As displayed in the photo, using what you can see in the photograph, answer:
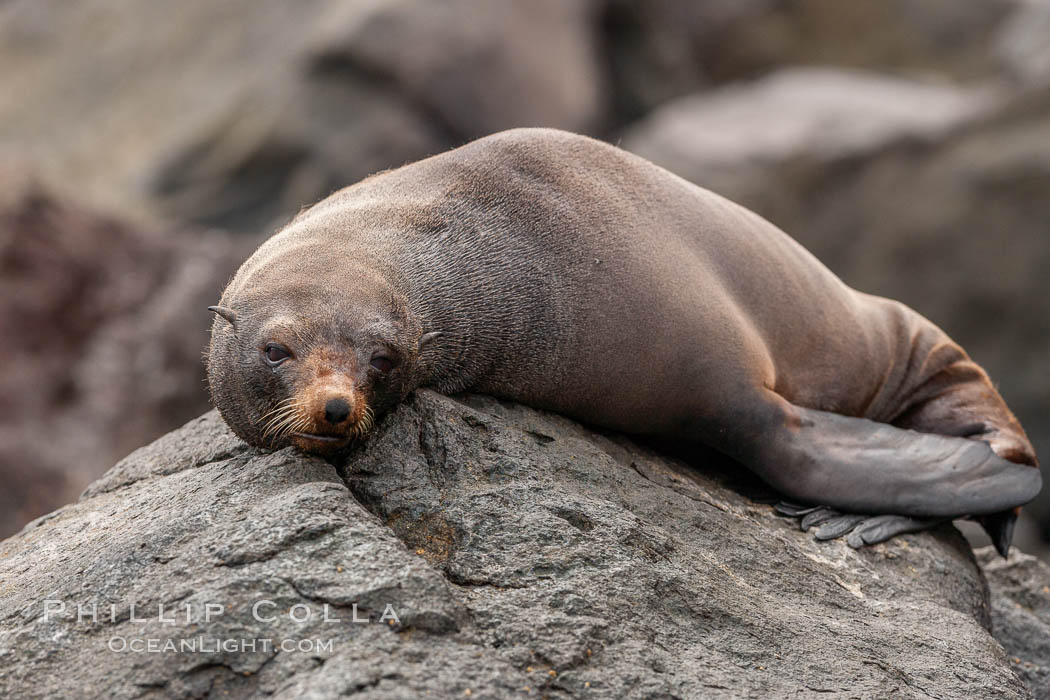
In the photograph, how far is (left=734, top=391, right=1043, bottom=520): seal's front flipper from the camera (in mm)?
5926

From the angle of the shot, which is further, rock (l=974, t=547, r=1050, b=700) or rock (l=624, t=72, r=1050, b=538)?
rock (l=624, t=72, r=1050, b=538)

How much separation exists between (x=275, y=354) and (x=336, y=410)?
1.56 ft

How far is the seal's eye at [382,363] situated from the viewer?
482cm

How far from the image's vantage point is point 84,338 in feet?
38.2

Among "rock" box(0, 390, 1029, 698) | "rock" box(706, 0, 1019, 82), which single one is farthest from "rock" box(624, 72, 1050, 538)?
"rock" box(0, 390, 1029, 698)

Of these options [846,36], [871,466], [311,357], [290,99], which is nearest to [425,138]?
[290,99]

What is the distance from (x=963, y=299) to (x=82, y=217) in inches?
368

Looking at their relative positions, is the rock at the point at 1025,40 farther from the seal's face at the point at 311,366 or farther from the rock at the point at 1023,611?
the seal's face at the point at 311,366

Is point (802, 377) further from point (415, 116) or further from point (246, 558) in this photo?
point (415, 116)

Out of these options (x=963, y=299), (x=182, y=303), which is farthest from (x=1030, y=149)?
(x=182, y=303)

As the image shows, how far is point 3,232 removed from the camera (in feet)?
38.8

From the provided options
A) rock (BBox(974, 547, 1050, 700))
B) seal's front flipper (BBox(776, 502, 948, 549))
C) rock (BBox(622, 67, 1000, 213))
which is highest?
rock (BBox(622, 67, 1000, 213))

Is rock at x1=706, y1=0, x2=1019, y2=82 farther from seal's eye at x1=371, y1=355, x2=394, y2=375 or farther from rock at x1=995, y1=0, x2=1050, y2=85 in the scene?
seal's eye at x1=371, y1=355, x2=394, y2=375

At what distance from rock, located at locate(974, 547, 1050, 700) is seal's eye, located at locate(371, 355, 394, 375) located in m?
3.23
